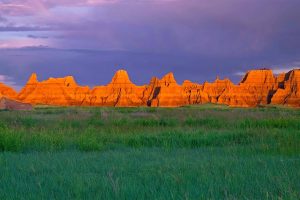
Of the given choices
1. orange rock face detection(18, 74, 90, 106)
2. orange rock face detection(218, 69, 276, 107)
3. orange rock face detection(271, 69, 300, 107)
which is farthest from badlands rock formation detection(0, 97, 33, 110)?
orange rock face detection(271, 69, 300, 107)

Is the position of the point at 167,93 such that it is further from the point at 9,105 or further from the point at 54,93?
the point at 9,105

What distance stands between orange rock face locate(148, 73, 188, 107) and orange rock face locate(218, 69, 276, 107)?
1217cm

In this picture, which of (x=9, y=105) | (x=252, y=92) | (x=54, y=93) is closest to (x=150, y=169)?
(x=9, y=105)

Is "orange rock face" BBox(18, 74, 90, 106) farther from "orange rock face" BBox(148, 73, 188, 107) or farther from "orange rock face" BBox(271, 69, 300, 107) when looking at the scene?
"orange rock face" BBox(271, 69, 300, 107)

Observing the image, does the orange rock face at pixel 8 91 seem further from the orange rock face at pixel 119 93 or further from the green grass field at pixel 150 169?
the green grass field at pixel 150 169

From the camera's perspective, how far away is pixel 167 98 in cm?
13838

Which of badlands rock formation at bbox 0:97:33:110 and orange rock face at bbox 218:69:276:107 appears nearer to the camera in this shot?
badlands rock formation at bbox 0:97:33:110

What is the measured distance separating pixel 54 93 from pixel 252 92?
61.3 m

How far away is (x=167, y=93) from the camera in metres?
139

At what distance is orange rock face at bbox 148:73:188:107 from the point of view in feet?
447

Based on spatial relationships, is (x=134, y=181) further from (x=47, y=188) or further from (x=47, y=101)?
(x=47, y=101)

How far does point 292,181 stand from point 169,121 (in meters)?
15.0

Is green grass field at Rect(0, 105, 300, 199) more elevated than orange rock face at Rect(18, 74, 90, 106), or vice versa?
orange rock face at Rect(18, 74, 90, 106)

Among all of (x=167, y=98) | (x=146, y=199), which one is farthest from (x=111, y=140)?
(x=167, y=98)
